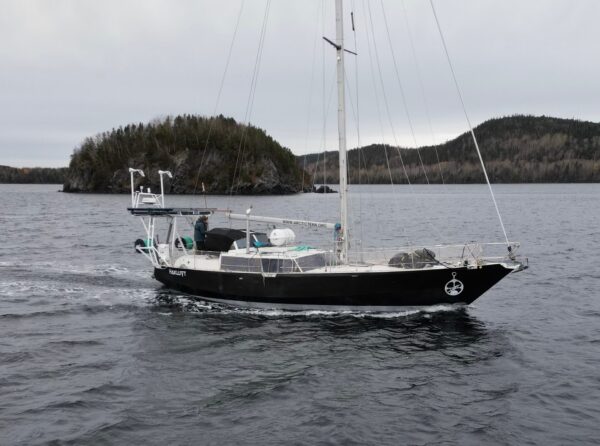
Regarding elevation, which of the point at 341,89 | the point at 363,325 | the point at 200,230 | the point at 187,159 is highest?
the point at 187,159

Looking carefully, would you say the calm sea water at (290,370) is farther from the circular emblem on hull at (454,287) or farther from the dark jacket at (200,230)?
the dark jacket at (200,230)

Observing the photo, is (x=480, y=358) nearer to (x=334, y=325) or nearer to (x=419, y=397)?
(x=419, y=397)

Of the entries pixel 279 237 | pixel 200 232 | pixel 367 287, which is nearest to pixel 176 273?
pixel 200 232

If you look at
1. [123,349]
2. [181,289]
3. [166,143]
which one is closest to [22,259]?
[181,289]

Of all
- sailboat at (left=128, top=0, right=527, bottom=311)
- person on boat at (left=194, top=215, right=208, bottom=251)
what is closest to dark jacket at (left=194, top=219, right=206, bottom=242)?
person on boat at (left=194, top=215, right=208, bottom=251)

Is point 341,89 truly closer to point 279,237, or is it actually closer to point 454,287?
point 279,237

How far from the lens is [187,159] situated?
533 feet

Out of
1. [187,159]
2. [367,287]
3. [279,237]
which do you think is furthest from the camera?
[187,159]

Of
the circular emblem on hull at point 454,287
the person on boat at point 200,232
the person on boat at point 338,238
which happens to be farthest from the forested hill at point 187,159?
the circular emblem on hull at point 454,287

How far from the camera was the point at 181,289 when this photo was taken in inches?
1012

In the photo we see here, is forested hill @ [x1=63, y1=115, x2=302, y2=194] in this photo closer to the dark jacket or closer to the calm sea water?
the dark jacket

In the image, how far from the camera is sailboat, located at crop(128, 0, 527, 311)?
21188 mm

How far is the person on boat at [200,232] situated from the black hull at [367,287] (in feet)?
13.0

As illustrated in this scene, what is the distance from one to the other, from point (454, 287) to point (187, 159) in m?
148
